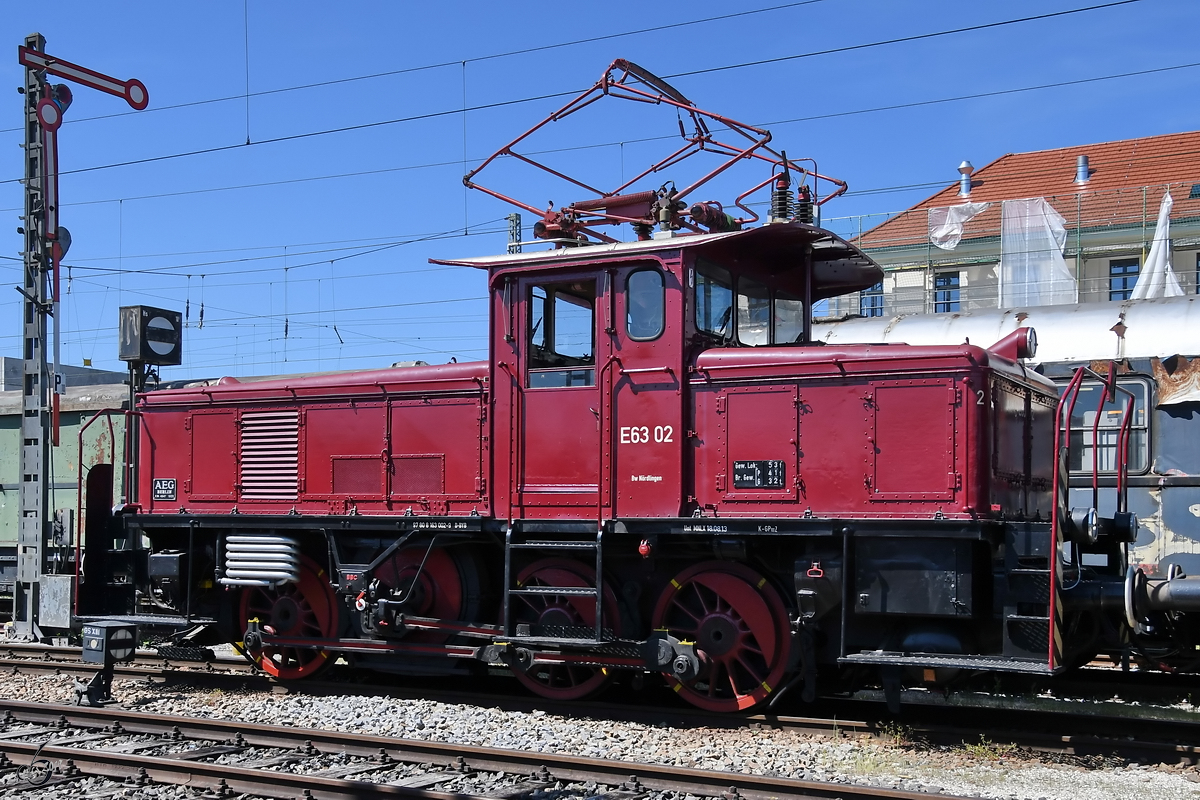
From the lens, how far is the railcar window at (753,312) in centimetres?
995

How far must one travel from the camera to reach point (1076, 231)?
28.8 m

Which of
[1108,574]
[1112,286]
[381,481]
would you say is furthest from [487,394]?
[1112,286]

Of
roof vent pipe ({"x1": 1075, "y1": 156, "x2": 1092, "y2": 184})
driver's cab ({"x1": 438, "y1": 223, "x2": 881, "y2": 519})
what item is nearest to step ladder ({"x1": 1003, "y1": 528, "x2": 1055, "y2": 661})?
driver's cab ({"x1": 438, "y1": 223, "x2": 881, "y2": 519})

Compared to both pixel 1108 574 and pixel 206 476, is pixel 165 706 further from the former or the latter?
pixel 1108 574

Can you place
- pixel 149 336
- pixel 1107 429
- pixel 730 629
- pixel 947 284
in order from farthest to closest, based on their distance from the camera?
pixel 947 284 < pixel 149 336 < pixel 1107 429 < pixel 730 629

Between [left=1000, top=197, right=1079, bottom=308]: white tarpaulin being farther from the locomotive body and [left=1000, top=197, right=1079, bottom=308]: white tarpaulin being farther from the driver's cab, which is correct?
the driver's cab

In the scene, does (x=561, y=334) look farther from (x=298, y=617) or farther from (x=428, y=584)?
(x=298, y=617)

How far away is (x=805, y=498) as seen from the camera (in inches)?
336

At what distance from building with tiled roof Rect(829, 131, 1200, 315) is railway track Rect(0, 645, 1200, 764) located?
14.4 m

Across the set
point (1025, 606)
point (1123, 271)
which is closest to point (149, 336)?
point (1025, 606)

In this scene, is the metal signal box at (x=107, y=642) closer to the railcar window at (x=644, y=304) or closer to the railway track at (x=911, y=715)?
the railway track at (x=911, y=715)

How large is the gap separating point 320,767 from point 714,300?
497 cm

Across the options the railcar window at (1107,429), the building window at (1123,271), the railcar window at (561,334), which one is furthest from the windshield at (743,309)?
the building window at (1123,271)

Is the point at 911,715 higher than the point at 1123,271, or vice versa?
the point at 1123,271
